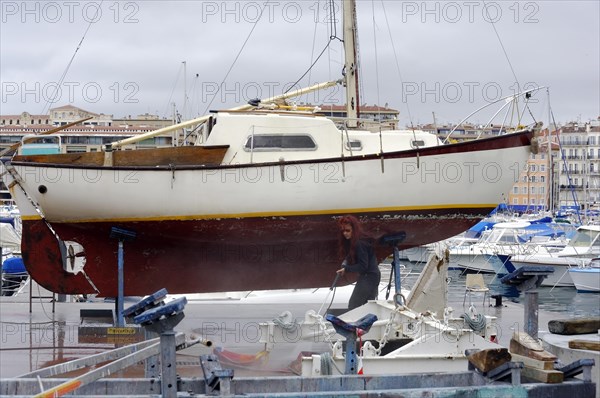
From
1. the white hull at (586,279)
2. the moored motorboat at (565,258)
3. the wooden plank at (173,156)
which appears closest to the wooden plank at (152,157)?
the wooden plank at (173,156)

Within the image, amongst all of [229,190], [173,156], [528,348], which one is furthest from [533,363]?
[173,156]

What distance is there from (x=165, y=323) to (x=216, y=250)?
906 centimetres

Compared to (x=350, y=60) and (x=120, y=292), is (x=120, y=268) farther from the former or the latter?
(x=350, y=60)

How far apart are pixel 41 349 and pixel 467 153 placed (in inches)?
307

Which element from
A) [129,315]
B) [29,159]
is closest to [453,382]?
[129,315]

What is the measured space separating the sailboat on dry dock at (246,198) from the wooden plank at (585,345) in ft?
19.8

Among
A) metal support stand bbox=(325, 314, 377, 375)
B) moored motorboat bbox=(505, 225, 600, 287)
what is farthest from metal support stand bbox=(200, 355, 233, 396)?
moored motorboat bbox=(505, 225, 600, 287)

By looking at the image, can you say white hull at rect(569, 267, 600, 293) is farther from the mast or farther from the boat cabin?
the boat cabin

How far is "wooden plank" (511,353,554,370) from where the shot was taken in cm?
833

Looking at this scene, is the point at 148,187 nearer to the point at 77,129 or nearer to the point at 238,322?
the point at 238,322

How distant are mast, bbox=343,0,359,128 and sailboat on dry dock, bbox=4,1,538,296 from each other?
162 cm

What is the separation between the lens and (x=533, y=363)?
8.43m

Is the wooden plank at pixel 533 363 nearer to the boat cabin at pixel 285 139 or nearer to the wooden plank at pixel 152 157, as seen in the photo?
the boat cabin at pixel 285 139

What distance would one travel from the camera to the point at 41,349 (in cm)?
1175
